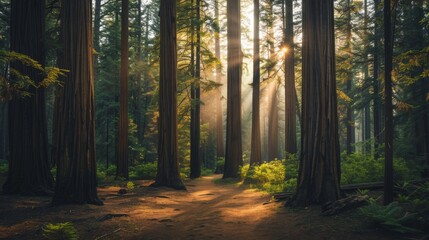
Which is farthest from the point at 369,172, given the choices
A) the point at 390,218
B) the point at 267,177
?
the point at 390,218

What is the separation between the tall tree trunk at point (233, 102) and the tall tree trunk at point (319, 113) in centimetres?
951

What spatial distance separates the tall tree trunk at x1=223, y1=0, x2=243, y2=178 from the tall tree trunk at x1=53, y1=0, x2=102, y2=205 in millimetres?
9881

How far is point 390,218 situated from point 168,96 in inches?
392

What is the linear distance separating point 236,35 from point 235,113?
447cm

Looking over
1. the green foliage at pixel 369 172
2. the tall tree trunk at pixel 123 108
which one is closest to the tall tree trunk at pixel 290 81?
the green foliage at pixel 369 172

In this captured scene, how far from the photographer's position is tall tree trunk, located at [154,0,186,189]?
43.4ft

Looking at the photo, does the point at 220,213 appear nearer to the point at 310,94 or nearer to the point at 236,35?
the point at 310,94

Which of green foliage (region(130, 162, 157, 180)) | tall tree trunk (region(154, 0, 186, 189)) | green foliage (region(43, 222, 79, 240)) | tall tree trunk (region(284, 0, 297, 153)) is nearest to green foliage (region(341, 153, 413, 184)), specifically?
tall tree trunk (region(154, 0, 186, 189))

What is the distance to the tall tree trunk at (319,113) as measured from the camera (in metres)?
7.50

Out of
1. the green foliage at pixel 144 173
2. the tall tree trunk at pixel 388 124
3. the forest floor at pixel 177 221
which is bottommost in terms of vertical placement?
the green foliage at pixel 144 173

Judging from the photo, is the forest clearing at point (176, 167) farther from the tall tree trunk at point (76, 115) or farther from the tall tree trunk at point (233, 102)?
the tall tree trunk at point (233, 102)

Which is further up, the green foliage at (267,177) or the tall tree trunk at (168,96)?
the tall tree trunk at (168,96)

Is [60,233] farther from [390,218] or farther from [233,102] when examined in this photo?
[233,102]

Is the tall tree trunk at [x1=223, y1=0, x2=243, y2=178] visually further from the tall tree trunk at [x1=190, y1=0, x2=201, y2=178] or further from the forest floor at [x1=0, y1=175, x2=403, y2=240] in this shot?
the forest floor at [x1=0, y1=175, x2=403, y2=240]
